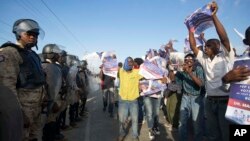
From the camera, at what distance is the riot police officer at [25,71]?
3.98 m

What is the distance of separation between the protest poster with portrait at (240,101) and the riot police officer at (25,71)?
2.65 metres

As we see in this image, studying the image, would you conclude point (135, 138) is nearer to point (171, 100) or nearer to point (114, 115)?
point (171, 100)

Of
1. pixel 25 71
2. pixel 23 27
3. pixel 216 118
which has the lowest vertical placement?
pixel 216 118

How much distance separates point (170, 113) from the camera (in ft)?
29.2

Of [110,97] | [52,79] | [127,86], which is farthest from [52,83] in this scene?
[110,97]

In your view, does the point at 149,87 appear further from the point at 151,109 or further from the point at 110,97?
the point at 110,97

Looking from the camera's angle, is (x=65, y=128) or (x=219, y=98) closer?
(x=219, y=98)

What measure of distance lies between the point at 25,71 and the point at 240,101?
2.88 m

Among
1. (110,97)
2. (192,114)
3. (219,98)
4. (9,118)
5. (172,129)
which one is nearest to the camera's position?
(9,118)

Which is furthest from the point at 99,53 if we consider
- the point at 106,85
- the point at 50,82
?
the point at 50,82

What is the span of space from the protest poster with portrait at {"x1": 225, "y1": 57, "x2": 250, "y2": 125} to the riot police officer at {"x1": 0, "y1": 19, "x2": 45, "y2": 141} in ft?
8.70

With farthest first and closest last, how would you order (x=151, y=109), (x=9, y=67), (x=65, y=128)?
(x=65, y=128) < (x=151, y=109) < (x=9, y=67)

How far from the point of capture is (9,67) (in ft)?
13.0

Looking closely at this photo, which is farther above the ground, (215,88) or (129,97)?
(215,88)
